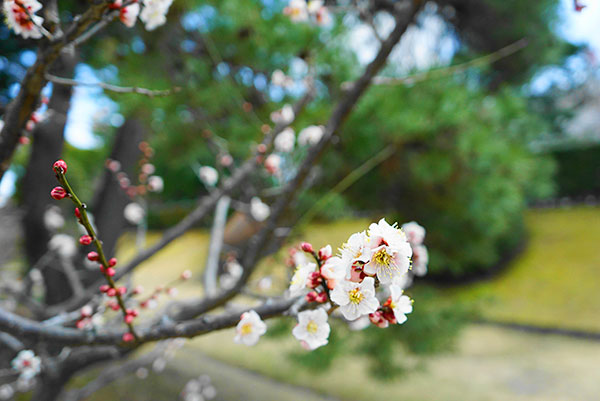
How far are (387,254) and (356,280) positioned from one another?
1.6 inches

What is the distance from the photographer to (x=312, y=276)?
0.46 m

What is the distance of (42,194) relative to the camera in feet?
6.96

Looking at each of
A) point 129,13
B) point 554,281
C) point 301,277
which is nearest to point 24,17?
point 129,13

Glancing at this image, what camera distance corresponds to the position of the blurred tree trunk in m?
2.06

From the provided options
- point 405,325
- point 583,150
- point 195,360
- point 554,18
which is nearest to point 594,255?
point 583,150

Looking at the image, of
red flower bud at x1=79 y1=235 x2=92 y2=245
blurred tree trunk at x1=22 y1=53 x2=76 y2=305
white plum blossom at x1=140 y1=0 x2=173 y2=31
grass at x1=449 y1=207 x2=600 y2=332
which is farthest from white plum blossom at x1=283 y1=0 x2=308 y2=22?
grass at x1=449 y1=207 x2=600 y2=332

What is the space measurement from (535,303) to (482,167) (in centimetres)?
293

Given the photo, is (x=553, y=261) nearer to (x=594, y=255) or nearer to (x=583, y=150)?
(x=594, y=255)

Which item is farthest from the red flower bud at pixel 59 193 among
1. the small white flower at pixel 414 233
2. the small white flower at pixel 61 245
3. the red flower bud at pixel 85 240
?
the small white flower at pixel 61 245

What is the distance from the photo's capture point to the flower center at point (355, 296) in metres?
0.41

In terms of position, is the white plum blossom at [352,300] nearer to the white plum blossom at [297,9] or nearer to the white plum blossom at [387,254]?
the white plum blossom at [387,254]

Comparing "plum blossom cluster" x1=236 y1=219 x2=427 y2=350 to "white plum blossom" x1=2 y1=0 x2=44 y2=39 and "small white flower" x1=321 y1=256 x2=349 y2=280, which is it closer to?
"small white flower" x1=321 y1=256 x2=349 y2=280

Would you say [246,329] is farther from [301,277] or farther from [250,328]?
[301,277]

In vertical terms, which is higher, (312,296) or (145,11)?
(145,11)
